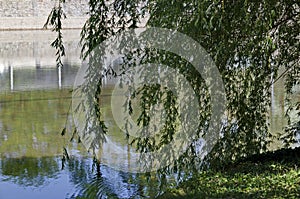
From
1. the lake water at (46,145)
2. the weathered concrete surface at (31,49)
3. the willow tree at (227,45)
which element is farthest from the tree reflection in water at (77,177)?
the weathered concrete surface at (31,49)

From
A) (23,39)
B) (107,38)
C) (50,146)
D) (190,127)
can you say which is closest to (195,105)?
(190,127)

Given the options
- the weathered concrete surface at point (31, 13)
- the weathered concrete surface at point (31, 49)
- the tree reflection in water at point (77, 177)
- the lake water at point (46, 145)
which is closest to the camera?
the tree reflection in water at point (77, 177)

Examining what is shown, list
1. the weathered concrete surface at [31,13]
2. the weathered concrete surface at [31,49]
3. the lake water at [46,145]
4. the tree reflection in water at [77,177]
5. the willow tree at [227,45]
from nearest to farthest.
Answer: the willow tree at [227,45] < the tree reflection in water at [77,177] < the lake water at [46,145] < the weathered concrete surface at [31,49] < the weathered concrete surface at [31,13]

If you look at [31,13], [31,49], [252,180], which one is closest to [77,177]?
[252,180]

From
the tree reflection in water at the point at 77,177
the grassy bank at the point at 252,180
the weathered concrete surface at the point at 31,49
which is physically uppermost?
the weathered concrete surface at the point at 31,49

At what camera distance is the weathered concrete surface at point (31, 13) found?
676 inches

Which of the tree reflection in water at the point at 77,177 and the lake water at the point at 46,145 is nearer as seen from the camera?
the tree reflection in water at the point at 77,177

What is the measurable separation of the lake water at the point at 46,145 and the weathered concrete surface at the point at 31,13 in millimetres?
8128

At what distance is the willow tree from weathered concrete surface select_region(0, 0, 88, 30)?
14.0 meters

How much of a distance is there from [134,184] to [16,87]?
4476 millimetres

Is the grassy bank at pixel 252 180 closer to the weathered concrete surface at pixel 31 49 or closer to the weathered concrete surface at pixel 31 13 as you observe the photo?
the weathered concrete surface at pixel 31 49

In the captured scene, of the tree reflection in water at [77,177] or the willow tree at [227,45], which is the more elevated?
the willow tree at [227,45]

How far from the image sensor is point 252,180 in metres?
2.44

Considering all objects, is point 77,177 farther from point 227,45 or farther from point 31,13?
point 31,13
